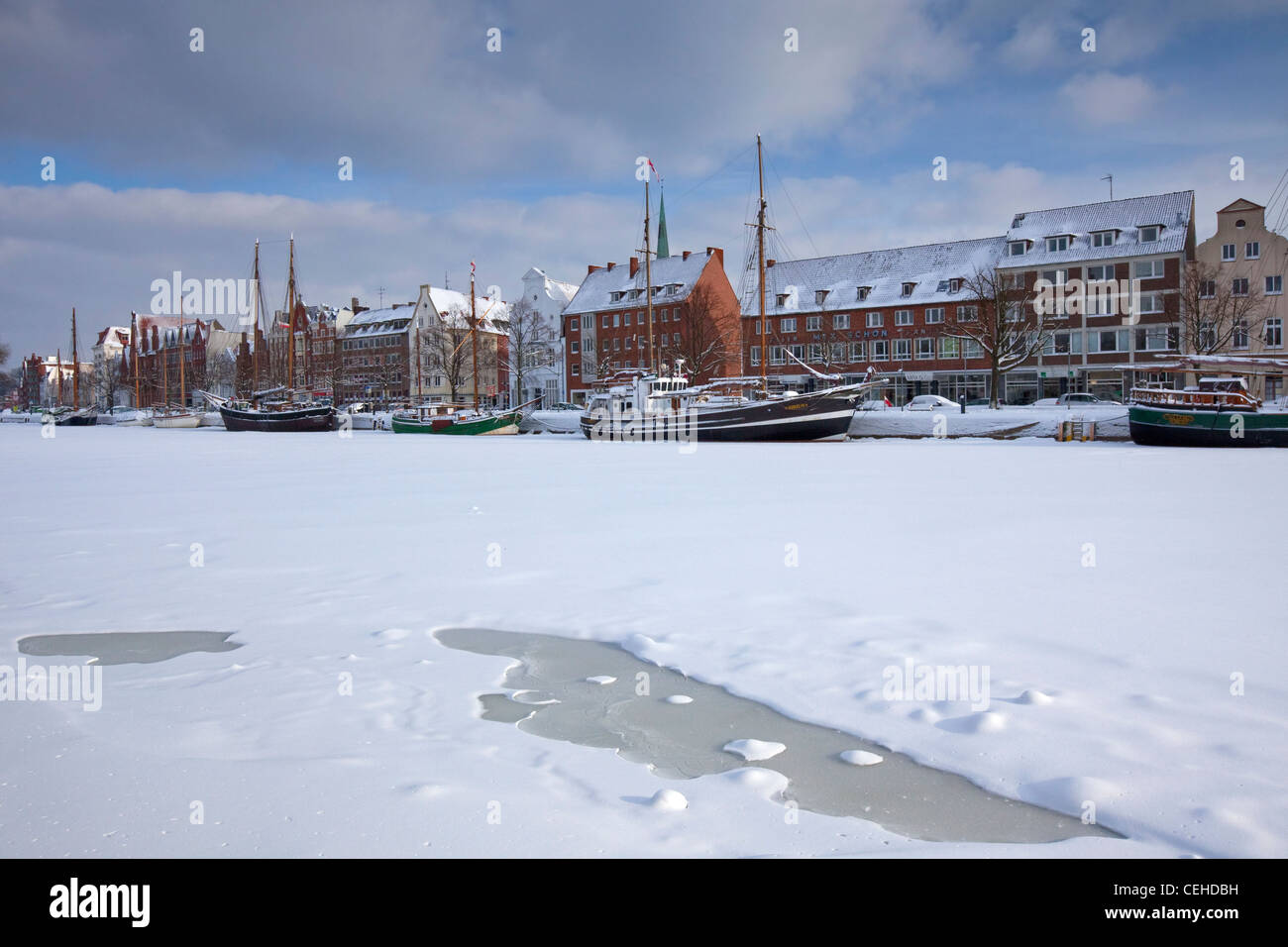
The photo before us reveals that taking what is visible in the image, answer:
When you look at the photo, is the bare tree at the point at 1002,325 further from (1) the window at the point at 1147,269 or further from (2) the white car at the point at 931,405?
(1) the window at the point at 1147,269

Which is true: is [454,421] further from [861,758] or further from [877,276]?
[861,758]

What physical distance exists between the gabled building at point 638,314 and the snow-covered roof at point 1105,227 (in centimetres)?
2381

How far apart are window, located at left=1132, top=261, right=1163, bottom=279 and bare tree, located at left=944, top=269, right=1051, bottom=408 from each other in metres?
6.86

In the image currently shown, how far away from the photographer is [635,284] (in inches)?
3383

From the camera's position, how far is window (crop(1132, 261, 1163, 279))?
61625 millimetres

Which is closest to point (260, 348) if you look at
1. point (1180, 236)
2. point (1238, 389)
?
point (1180, 236)

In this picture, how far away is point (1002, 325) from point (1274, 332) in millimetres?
25125

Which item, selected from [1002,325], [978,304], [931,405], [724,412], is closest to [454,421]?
[724,412]

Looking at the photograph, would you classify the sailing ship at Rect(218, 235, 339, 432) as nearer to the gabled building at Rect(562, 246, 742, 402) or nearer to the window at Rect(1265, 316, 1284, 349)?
the gabled building at Rect(562, 246, 742, 402)

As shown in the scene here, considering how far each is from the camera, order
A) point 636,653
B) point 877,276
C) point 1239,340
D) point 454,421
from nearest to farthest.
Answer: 1. point 636,653
2. point 454,421
3. point 1239,340
4. point 877,276
